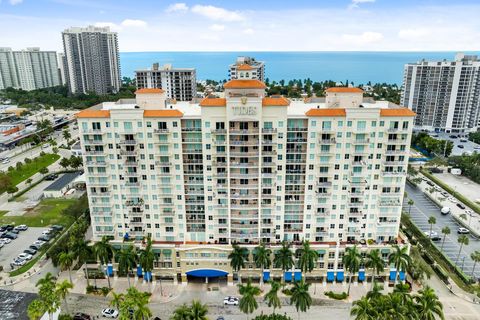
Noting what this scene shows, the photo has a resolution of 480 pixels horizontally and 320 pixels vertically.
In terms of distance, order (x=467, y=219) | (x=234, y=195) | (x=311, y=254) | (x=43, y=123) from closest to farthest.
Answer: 1. (x=311, y=254)
2. (x=234, y=195)
3. (x=467, y=219)
4. (x=43, y=123)

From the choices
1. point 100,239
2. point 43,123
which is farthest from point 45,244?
point 43,123

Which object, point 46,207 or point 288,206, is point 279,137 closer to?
point 288,206

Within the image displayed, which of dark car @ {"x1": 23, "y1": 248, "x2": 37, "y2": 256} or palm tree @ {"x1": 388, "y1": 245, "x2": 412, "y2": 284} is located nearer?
palm tree @ {"x1": 388, "y1": 245, "x2": 412, "y2": 284}

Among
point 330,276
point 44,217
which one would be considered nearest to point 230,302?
point 330,276

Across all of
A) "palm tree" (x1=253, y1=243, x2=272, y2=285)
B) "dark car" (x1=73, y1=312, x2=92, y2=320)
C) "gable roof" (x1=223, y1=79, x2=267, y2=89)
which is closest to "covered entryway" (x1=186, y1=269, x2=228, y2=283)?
"palm tree" (x1=253, y1=243, x2=272, y2=285)

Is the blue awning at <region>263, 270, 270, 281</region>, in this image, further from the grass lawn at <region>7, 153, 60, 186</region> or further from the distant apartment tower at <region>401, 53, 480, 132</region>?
the distant apartment tower at <region>401, 53, 480, 132</region>
